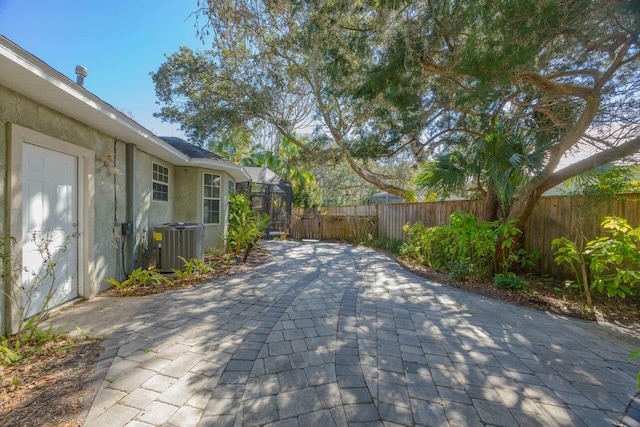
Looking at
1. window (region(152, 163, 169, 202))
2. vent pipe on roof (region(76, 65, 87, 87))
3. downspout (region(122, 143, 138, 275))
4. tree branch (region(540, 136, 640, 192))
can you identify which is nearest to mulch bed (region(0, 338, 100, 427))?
downspout (region(122, 143, 138, 275))

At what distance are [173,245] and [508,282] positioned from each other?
251 inches

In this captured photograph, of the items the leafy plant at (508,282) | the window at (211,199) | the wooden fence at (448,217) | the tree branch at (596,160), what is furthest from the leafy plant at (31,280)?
the wooden fence at (448,217)

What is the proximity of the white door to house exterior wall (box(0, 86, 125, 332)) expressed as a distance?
18cm

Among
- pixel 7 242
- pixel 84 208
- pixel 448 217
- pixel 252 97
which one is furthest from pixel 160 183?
pixel 448 217

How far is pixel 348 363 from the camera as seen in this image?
2.49 meters

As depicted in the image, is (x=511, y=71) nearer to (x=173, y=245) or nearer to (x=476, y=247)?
(x=476, y=247)

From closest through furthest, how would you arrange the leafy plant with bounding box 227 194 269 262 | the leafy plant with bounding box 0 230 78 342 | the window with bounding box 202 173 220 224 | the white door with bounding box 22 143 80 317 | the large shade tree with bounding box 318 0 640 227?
the leafy plant with bounding box 0 230 78 342, the white door with bounding box 22 143 80 317, the large shade tree with bounding box 318 0 640 227, the leafy plant with bounding box 227 194 269 262, the window with bounding box 202 173 220 224

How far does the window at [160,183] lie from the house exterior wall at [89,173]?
4.60 ft

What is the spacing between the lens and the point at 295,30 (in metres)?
5.90

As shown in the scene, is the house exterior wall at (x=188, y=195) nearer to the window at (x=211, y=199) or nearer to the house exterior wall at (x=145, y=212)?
the window at (x=211, y=199)

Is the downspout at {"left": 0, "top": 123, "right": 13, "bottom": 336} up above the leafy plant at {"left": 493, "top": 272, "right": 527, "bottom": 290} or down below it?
above

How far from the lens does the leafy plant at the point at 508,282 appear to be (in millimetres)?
4883

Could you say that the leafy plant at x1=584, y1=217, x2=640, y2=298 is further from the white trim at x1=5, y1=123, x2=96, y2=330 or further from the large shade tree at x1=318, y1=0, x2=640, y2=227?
the white trim at x1=5, y1=123, x2=96, y2=330

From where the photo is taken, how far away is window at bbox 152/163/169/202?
6.47 meters
